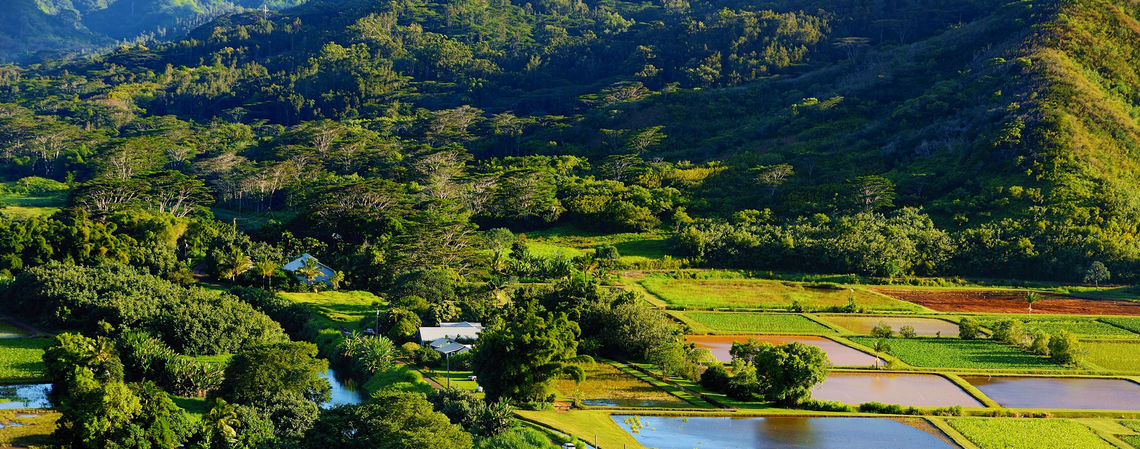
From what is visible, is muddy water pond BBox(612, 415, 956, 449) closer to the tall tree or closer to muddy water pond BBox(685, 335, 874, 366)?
the tall tree

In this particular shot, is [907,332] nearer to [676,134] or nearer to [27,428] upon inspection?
[27,428]

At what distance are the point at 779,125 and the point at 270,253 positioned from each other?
67266mm

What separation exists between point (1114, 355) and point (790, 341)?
1717cm

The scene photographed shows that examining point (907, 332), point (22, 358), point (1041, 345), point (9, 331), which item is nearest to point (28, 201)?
point (9, 331)

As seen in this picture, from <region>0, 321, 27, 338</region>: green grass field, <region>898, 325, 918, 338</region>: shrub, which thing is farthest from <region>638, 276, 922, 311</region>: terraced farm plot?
<region>0, 321, 27, 338</region>: green grass field

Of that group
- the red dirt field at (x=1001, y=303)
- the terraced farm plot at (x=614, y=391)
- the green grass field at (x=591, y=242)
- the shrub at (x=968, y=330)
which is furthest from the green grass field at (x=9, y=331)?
the red dirt field at (x=1001, y=303)

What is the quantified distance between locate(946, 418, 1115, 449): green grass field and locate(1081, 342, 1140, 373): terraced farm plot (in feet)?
42.7

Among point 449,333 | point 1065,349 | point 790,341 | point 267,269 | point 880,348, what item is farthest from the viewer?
point 267,269

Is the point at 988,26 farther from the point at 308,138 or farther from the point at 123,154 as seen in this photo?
the point at 123,154

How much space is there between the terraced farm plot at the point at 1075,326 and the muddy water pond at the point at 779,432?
22.1 metres

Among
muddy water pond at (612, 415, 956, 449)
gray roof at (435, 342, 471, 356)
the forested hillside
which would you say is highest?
the forested hillside

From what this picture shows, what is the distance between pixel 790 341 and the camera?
5291 cm

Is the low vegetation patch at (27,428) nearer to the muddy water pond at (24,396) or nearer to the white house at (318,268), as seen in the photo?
the muddy water pond at (24,396)

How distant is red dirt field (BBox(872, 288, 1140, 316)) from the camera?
205 feet
